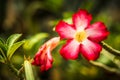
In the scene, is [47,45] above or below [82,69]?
above

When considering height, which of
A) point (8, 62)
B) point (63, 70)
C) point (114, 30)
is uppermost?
point (8, 62)

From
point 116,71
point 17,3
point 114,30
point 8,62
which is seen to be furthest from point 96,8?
point 8,62

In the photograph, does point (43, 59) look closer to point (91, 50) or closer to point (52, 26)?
point (91, 50)

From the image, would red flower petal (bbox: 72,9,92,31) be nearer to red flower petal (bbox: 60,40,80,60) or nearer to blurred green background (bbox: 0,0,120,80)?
red flower petal (bbox: 60,40,80,60)

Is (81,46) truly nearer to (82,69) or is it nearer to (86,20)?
(86,20)

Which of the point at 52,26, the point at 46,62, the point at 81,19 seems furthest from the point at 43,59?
the point at 52,26

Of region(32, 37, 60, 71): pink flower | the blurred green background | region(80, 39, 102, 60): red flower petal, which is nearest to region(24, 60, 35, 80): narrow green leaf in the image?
region(32, 37, 60, 71): pink flower
